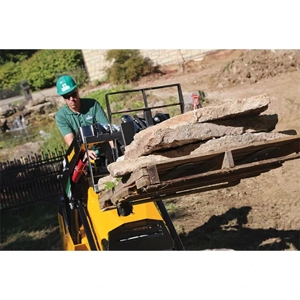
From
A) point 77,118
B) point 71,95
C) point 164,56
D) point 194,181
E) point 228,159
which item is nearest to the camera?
point 228,159

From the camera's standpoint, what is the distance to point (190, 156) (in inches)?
157

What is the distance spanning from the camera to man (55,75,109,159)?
627 cm

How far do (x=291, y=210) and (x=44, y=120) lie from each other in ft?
46.4

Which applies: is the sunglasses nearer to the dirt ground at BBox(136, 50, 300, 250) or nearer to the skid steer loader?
the skid steer loader

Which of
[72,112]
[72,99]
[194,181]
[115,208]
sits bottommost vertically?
[115,208]

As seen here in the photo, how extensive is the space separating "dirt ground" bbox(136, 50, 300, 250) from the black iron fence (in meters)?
3.95

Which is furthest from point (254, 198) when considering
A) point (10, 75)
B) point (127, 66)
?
point (10, 75)

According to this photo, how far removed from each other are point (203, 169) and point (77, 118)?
2.56m

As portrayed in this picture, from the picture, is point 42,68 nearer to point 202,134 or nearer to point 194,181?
point 194,181

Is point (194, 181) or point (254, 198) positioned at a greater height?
point (194, 181)

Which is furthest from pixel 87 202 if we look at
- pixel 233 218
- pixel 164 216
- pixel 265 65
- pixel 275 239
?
pixel 265 65

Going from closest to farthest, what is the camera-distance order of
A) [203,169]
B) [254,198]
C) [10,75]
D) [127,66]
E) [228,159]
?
[228,159], [203,169], [254,198], [127,66], [10,75]

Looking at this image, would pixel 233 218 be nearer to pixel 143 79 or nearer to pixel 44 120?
pixel 143 79

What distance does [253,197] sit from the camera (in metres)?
9.41
